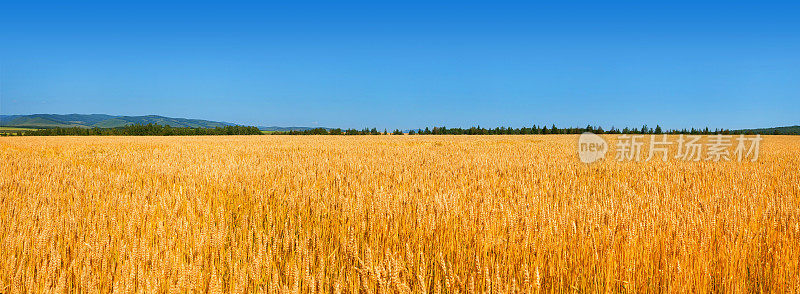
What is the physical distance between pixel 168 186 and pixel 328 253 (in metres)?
3.34

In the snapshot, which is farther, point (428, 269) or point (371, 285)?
point (428, 269)

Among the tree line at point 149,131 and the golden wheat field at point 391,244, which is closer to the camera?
the golden wheat field at point 391,244

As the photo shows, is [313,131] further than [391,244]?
Yes

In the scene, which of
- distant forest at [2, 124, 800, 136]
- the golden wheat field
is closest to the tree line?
distant forest at [2, 124, 800, 136]

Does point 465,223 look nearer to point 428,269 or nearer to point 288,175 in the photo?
point 428,269

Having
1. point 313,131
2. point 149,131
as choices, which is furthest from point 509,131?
point 149,131

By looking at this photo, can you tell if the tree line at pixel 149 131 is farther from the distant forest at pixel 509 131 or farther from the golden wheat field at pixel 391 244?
the golden wheat field at pixel 391 244

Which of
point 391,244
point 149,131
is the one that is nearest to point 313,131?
point 149,131

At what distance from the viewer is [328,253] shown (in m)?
2.57

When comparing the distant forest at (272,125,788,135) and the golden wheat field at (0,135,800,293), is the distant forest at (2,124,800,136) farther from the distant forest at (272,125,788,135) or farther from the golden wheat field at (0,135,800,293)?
the golden wheat field at (0,135,800,293)

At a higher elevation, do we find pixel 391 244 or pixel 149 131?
pixel 149 131

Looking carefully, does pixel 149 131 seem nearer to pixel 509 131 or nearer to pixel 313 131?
pixel 313 131

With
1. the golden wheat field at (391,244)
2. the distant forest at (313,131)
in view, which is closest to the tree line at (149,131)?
the distant forest at (313,131)

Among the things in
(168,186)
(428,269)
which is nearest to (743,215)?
(428,269)
